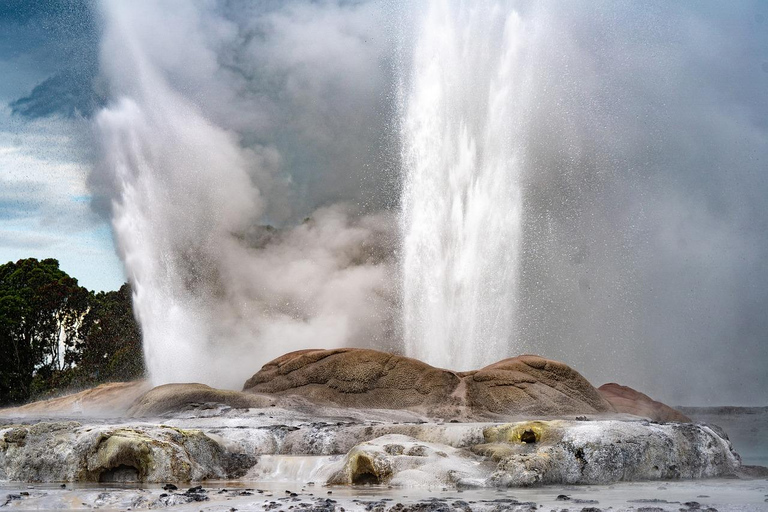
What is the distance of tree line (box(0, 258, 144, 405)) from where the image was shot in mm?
47094

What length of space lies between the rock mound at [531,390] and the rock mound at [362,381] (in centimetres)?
94

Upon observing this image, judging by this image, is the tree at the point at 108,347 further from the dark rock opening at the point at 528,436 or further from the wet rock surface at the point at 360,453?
the dark rock opening at the point at 528,436

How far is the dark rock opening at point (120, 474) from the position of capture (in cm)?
1535

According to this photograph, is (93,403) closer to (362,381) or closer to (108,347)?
(362,381)

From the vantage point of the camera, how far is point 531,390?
2456 centimetres

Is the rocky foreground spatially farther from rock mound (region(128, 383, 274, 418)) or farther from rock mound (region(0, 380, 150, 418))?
rock mound (region(0, 380, 150, 418))

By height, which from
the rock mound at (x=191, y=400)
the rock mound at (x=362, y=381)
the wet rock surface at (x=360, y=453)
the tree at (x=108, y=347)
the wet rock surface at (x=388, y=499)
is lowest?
the wet rock surface at (x=388, y=499)

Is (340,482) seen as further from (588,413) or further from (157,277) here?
(157,277)

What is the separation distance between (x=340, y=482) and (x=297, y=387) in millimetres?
11420

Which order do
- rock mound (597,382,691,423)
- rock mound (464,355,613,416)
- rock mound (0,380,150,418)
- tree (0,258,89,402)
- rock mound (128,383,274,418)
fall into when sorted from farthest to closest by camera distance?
tree (0,258,89,402) < rock mound (0,380,150,418) < rock mound (597,382,691,423) < rock mound (464,355,613,416) < rock mound (128,383,274,418)

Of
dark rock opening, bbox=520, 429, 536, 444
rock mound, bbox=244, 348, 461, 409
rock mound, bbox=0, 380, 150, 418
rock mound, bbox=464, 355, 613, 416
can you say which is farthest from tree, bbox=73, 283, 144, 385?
dark rock opening, bbox=520, 429, 536, 444

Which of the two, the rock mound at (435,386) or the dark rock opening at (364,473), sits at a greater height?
the rock mound at (435,386)

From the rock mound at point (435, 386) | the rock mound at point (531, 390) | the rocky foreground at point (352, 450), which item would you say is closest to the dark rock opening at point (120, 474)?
the rocky foreground at point (352, 450)

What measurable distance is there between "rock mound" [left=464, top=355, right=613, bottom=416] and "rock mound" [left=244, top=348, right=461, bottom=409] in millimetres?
944
